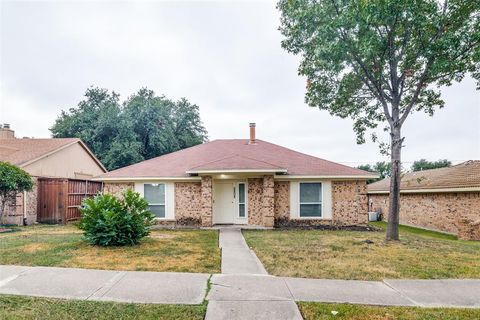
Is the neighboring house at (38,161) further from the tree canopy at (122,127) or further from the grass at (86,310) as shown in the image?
the grass at (86,310)

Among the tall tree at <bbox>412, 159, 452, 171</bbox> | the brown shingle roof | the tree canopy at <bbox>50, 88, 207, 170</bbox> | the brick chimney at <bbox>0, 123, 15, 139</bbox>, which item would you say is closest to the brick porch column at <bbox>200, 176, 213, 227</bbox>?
the brown shingle roof

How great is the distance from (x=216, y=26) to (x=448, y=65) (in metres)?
10.1

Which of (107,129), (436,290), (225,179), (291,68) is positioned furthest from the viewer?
(107,129)

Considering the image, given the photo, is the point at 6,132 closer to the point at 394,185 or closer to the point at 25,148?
the point at 25,148

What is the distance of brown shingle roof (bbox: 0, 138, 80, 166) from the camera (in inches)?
621

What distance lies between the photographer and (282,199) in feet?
45.1

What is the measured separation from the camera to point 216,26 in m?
14.7

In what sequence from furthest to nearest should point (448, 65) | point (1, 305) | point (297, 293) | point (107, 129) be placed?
point (107, 129), point (448, 65), point (297, 293), point (1, 305)

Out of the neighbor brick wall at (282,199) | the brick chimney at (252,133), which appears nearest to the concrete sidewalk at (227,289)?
the neighbor brick wall at (282,199)

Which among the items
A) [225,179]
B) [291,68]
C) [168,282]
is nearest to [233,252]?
[168,282]

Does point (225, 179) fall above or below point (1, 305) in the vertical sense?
above

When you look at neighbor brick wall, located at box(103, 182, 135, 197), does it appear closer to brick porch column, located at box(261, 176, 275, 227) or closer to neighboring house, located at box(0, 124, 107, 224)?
neighboring house, located at box(0, 124, 107, 224)

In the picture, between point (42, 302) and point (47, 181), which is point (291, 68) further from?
point (42, 302)

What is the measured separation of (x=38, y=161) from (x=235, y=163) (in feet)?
37.4
